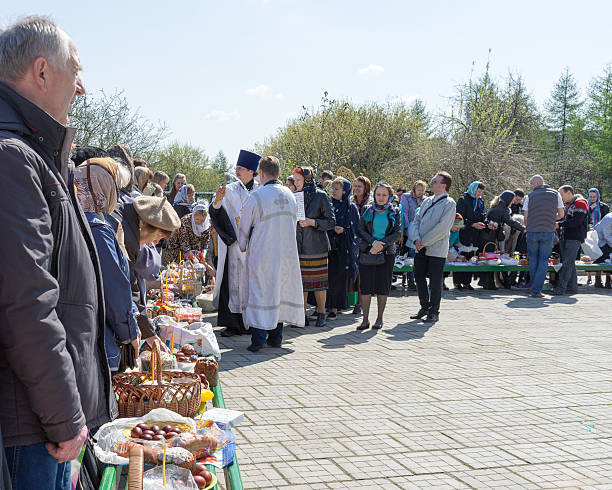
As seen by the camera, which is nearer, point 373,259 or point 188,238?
point 373,259

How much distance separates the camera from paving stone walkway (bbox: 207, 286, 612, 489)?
4.14 metres

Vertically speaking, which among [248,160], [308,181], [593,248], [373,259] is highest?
[248,160]

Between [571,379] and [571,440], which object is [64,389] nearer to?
[571,440]

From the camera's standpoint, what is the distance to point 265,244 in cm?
737

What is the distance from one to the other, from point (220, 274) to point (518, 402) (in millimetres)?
3781

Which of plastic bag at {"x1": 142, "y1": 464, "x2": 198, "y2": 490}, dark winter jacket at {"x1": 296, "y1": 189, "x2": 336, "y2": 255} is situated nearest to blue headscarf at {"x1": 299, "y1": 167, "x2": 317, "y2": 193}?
dark winter jacket at {"x1": 296, "y1": 189, "x2": 336, "y2": 255}

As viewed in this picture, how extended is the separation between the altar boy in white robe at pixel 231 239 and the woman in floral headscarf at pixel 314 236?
1068 millimetres

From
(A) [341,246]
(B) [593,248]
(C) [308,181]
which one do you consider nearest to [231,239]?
(C) [308,181]

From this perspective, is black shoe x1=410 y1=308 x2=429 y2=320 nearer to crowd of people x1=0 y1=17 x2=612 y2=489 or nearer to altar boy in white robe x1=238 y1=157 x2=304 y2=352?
crowd of people x1=0 y1=17 x2=612 y2=489

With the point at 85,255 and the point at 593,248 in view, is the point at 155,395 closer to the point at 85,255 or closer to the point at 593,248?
the point at 85,255

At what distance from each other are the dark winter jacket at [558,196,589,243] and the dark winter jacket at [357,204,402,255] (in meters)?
6.18

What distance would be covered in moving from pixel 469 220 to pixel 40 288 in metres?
12.5

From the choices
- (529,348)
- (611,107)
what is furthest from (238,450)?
(611,107)

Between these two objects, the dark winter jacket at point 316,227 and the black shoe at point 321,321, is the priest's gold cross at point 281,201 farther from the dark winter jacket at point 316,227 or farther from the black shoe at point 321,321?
the black shoe at point 321,321
